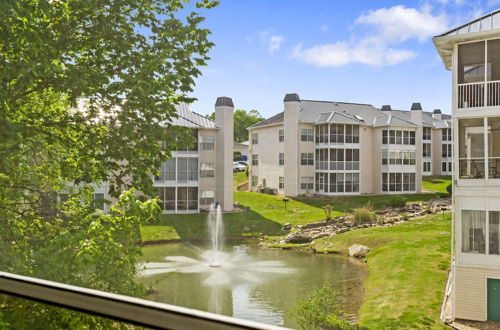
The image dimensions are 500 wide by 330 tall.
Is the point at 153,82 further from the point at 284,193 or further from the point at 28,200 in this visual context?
the point at 284,193

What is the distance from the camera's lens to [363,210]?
15344 mm

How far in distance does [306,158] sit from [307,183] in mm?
1296

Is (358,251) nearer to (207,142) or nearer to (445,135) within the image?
(207,142)

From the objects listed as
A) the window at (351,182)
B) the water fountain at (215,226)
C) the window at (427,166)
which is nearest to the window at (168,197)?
the water fountain at (215,226)

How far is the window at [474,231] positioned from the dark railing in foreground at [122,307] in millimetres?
6883

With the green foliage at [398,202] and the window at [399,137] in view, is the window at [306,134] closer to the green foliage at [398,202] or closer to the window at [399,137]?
the window at [399,137]

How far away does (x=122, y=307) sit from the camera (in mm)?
915

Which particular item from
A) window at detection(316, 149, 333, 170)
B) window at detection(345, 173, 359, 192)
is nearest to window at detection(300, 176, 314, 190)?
window at detection(316, 149, 333, 170)

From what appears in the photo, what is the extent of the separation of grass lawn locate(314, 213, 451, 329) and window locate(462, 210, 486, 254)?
121 cm

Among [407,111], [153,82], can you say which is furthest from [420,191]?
[153,82]

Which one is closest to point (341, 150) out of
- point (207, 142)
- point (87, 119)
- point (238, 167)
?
point (238, 167)

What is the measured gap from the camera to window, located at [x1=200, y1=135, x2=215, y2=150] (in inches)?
591

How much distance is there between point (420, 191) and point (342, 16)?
21613 millimetres

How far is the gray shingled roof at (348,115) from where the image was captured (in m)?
22.0
